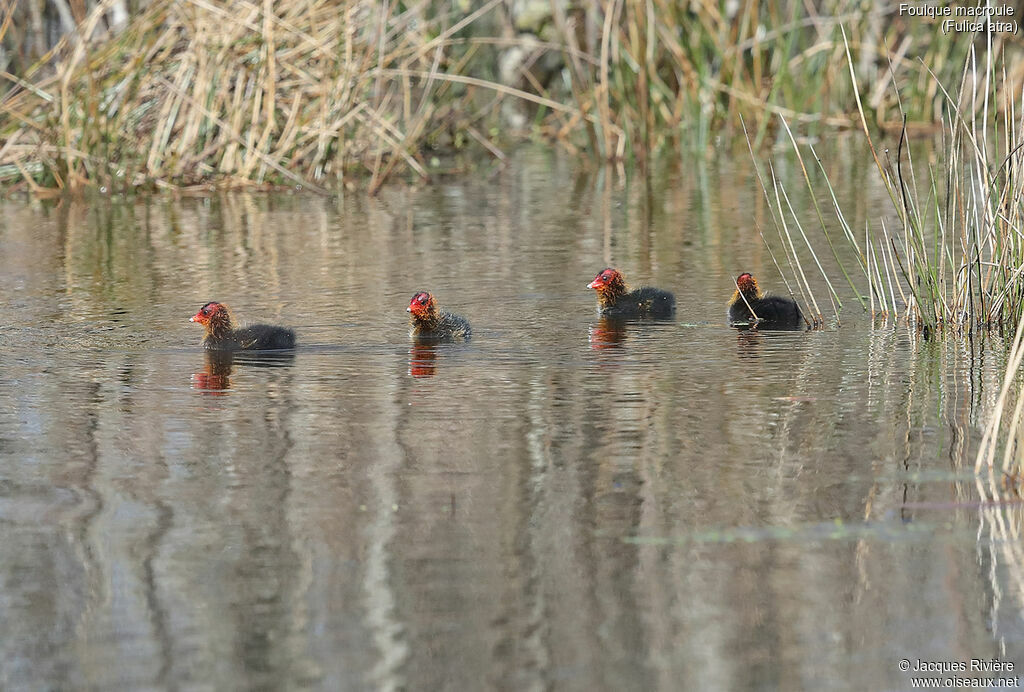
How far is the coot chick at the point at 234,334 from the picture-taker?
7.77 m

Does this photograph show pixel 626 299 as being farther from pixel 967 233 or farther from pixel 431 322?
pixel 967 233

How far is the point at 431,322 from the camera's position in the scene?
25.9 feet

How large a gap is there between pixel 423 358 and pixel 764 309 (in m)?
1.72

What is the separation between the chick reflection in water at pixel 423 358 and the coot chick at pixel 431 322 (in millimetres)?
45

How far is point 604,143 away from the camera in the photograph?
1711 centimetres

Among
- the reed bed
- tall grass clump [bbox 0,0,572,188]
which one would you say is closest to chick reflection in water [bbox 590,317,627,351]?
the reed bed

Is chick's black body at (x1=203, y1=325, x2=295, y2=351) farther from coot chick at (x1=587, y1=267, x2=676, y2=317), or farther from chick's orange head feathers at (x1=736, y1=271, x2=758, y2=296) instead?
chick's orange head feathers at (x1=736, y1=271, x2=758, y2=296)

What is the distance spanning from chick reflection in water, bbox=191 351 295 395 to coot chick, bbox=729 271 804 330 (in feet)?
7.07

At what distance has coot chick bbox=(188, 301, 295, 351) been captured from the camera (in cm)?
777

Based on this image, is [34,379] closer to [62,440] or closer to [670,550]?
[62,440]

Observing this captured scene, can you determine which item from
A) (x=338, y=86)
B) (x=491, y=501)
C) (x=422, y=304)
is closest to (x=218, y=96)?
(x=338, y=86)

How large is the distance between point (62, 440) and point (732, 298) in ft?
12.4

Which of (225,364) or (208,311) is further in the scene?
(208,311)

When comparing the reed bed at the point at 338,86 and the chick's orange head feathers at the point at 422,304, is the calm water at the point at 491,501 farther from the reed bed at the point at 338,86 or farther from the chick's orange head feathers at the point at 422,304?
the reed bed at the point at 338,86
